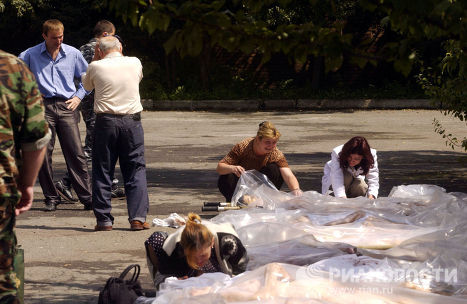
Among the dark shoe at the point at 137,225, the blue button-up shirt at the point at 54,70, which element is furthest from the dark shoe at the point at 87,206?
the dark shoe at the point at 137,225

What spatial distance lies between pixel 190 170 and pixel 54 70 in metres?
3.61

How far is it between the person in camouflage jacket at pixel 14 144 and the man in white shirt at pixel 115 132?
4485 mm

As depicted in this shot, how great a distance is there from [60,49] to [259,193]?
2.79 metres

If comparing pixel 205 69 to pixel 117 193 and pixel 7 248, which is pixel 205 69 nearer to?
pixel 117 193

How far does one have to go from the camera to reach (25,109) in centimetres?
367

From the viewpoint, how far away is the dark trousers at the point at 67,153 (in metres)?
9.38

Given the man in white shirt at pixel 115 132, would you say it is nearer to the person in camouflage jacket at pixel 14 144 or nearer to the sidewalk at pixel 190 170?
the sidewalk at pixel 190 170

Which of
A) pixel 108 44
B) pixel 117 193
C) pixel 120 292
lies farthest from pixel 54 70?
pixel 120 292

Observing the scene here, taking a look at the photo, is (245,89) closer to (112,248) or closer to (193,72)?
(193,72)

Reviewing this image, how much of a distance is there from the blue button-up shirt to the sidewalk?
127cm

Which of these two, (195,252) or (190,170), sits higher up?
(195,252)

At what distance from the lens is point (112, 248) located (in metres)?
7.58

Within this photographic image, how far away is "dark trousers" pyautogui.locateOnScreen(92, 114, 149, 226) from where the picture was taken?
8250 millimetres

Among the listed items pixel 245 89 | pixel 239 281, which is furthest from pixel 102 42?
pixel 245 89
